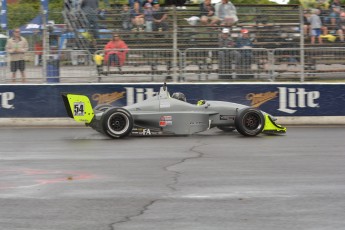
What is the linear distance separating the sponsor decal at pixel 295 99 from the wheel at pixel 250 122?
10.6 feet

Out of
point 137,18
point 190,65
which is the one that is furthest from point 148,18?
point 190,65

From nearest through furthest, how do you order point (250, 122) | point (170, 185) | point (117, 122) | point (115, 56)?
point (170, 185), point (117, 122), point (250, 122), point (115, 56)

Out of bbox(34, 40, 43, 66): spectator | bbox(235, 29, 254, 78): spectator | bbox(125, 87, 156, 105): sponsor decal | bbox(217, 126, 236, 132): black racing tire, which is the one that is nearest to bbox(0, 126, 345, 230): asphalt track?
bbox(217, 126, 236, 132): black racing tire

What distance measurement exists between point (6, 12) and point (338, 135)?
8935mm

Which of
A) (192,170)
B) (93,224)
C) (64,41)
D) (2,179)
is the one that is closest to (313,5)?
(64,41)

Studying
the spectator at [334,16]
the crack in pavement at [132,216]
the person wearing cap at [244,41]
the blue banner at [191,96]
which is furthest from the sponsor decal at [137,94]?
the crack in pavement at [132,216]

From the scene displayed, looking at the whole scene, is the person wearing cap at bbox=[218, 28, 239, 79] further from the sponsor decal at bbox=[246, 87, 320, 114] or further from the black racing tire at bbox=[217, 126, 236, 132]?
the black racing tire at bbox=[217, 126, 236, 132]

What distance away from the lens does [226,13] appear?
20703 millimetres

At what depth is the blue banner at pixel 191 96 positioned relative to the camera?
18.1 meters

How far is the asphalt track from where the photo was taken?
7613 millimetres

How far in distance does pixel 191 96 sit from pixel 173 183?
851 cm

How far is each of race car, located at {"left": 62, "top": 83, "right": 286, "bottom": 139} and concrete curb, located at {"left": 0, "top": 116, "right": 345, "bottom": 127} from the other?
3.04 m

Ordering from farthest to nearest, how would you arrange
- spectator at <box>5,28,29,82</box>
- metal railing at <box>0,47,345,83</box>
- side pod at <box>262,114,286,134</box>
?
metal railing at <box>0,47,345,83</box> → spectator at <box>5,28,29,82</box> → side pod at <box>262,114,286,134</box>

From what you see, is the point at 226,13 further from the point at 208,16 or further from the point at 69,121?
the point at 69,121
